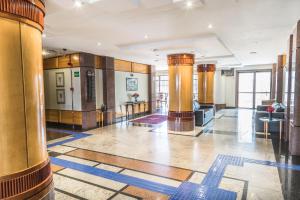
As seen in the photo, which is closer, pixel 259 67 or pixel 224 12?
pixel 224 12

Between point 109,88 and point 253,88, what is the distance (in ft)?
36.2

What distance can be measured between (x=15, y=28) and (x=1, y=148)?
1169 millimetres

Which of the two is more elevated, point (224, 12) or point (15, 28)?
point (224, 12)

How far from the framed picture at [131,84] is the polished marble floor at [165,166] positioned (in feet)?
14.3

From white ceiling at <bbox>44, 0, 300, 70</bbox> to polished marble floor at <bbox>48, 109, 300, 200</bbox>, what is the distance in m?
3.07

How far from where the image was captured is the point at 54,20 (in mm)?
4172

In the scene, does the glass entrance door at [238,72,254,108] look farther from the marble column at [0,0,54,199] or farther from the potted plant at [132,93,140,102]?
the marble column at [0,0,54,199]

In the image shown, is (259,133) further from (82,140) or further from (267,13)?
(82,140)

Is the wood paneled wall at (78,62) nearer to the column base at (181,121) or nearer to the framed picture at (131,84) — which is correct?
the framed picture at (131,84)

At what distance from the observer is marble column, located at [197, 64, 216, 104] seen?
12180 millimetres

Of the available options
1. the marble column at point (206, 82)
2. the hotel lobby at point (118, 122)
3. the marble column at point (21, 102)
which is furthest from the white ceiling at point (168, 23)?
the marble column at point (206, 82)

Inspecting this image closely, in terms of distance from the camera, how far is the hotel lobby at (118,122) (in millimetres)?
2080

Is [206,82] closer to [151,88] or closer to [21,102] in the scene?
[151,88]

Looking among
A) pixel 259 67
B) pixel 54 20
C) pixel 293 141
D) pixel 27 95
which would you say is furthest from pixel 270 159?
pixel 259 67
